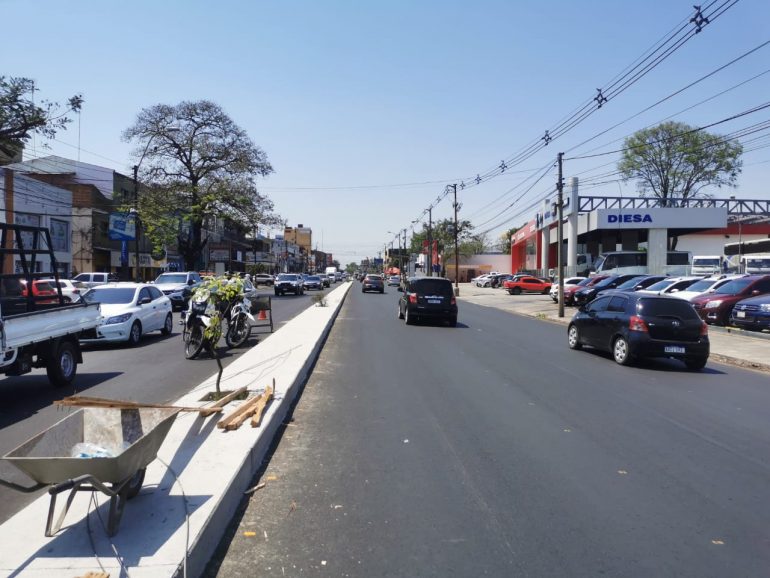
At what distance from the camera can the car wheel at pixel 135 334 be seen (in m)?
15.3

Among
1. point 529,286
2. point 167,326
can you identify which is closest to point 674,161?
point 529,286

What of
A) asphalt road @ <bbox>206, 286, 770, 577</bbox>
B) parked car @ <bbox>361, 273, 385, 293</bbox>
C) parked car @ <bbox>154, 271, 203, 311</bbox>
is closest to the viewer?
asphalt road @ <bbox>206, 286, 770, 577</bbox>

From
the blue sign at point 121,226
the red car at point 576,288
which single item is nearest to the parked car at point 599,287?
the red car at point 576,288

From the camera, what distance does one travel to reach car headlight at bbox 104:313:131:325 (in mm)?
14898

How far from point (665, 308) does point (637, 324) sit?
2.49 feet

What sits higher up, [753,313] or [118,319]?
[753,313]

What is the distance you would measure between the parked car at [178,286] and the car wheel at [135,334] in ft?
36.4

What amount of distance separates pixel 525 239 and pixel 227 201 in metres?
37.2

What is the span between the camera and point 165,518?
13.8 feet

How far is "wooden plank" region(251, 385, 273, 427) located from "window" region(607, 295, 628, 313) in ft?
28.7

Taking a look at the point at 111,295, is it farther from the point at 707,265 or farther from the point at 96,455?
the point at 707,265

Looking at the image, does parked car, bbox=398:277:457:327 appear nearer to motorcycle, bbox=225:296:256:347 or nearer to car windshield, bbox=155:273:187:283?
motorcycle, bbox=225:296:256:347

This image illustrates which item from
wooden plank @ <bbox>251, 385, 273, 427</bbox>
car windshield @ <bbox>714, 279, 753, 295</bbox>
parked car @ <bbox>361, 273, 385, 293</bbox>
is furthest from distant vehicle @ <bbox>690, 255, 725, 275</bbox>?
wooden plank @ <bbox>251, 385, 273, 427</bbox>

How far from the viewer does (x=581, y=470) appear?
19.1 ft
